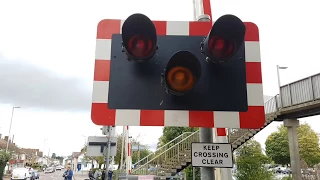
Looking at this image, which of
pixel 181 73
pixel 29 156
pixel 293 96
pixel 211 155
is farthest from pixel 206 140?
pixel 29 156

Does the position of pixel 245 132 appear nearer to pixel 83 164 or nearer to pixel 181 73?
pixel 181 73

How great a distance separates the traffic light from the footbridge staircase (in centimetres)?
1077

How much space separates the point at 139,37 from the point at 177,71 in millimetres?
400

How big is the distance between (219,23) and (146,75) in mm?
714

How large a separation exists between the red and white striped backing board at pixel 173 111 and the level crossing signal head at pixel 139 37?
32 cm

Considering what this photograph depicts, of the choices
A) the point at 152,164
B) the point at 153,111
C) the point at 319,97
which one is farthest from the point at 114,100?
the point at 319,97

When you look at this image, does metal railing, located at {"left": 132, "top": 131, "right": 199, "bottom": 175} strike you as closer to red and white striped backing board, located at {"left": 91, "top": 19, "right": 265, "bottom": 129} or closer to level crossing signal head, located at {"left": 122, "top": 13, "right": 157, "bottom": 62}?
red and white striped backing board, located at {"left": 91, "top": 19, "right": 265, "bottom": 129}

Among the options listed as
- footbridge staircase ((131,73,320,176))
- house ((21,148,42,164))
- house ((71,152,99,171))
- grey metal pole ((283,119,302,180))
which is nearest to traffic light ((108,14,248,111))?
footbridge staircase ((131,73,320,176))

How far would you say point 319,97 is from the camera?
1759 cm

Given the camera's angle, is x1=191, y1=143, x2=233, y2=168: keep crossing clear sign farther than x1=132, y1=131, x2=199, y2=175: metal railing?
No

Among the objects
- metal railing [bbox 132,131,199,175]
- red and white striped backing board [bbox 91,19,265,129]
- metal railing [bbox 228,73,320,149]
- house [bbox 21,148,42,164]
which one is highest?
metal railing [bbox 228,73,320,149]

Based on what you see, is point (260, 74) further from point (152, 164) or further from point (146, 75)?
point (152, 164)

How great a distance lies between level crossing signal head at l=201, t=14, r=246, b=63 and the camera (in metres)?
2.00

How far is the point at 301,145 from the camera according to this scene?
3700 centimetres
